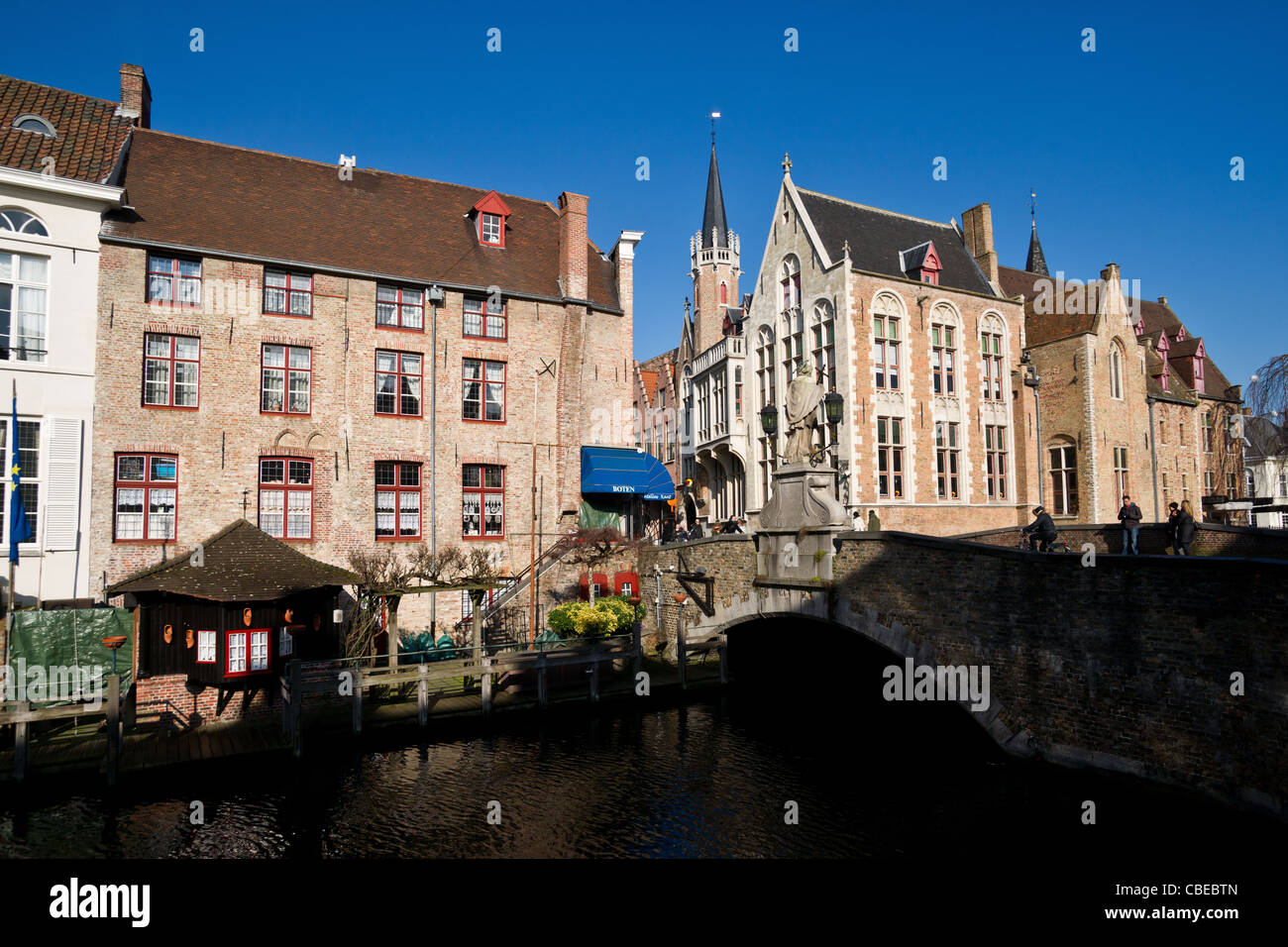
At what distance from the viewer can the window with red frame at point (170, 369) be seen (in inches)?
749

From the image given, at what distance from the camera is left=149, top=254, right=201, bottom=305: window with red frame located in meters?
19.2

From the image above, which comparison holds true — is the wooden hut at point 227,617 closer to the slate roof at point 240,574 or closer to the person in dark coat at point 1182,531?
the slate roof at point 240,574

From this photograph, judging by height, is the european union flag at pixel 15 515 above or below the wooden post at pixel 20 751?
above

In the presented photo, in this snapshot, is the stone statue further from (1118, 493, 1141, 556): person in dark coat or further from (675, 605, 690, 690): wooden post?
(1118, 493, 1141, 556): person in dark coat

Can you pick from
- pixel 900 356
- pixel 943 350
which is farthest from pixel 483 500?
pixel 943 350

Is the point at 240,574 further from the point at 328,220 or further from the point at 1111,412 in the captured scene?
the point at 1111,412

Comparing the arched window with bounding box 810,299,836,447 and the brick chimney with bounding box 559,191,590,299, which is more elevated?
the brick chimney with bounding box 559,191,590,299

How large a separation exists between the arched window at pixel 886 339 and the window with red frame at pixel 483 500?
47.3ft

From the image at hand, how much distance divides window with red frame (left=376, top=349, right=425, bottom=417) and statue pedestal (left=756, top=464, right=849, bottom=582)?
11.1 m

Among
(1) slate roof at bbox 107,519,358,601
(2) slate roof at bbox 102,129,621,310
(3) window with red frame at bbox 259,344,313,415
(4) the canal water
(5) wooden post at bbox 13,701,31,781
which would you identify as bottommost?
(4) the canal water

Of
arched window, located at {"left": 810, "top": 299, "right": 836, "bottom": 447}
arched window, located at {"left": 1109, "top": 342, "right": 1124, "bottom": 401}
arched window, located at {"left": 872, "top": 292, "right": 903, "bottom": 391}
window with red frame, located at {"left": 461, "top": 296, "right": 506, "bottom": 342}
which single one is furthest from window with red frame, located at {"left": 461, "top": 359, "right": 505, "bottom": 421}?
arched window, located at {"left": 1109, "top": 342, "right": 1124, "bottom": 401}

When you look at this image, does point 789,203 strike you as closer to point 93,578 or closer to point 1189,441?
point 1189,441

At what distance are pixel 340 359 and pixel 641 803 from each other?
1521 cm

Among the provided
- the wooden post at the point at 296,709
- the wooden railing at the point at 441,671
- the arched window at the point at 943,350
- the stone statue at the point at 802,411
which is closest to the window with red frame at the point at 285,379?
the wooden railing at the point at 441,671
